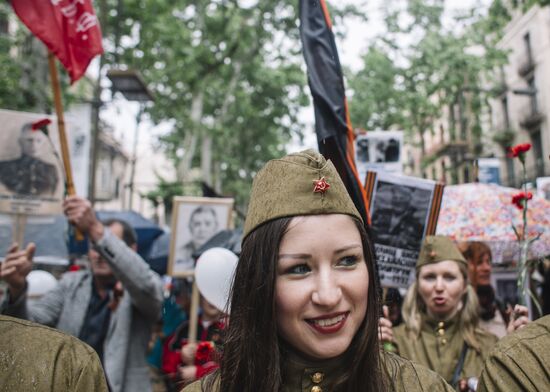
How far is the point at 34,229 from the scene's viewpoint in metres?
6.39

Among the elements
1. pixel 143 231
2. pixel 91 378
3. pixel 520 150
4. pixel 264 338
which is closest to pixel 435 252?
pixel 520 150

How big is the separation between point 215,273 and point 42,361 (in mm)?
1641

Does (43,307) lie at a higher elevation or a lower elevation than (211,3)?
lower

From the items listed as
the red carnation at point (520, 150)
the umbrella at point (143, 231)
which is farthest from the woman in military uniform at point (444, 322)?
A: the umbrella at point (143, 231)

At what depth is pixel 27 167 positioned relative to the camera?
3.93 metres

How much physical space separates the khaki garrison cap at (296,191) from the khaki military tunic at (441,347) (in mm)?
1680

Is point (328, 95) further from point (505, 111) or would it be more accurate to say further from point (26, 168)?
point (505, 111)

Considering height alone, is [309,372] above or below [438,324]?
above

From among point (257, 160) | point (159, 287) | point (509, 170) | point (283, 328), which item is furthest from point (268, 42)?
point (509, 170)

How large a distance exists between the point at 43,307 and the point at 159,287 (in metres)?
0.73

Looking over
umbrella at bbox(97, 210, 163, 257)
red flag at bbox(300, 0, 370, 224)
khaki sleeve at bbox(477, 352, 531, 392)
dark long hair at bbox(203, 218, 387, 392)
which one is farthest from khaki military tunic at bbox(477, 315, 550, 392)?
umbrella at bbox(97, 210, 163, 257)

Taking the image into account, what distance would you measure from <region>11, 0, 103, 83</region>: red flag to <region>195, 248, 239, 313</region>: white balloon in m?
1.74

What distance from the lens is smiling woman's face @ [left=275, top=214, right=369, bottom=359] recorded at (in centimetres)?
164

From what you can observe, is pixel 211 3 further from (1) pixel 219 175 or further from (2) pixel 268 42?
(1) pixel 219 175
